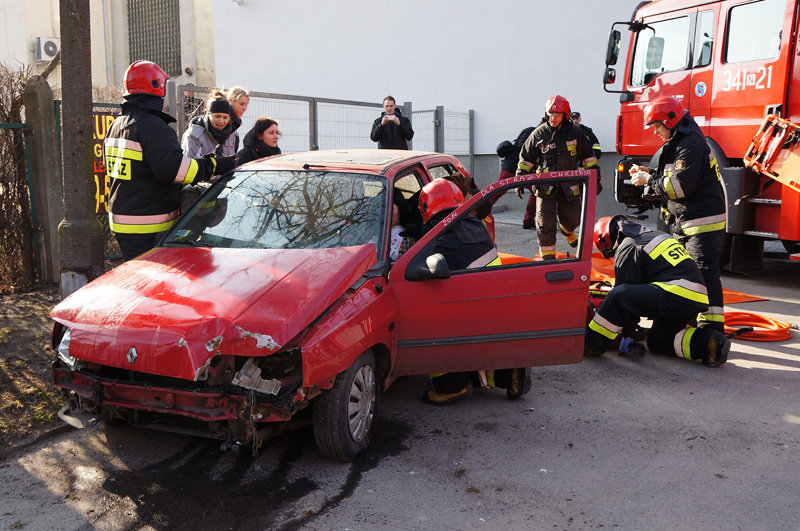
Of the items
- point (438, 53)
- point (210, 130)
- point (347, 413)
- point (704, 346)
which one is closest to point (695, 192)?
point (704, 346)

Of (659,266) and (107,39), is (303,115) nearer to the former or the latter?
(659,266)

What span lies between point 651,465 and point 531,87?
459 inches

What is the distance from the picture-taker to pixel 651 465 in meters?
3.73

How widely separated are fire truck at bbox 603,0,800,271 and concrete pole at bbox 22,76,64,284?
19.8ft

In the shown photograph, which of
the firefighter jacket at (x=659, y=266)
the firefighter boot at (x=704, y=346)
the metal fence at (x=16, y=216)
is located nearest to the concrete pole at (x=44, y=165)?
the metal fence at (x=16, y=216)

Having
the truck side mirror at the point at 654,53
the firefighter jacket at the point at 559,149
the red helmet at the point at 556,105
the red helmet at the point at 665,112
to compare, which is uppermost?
the truck side mirror at the point at 654,53

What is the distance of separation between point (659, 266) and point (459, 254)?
1792 millimetres

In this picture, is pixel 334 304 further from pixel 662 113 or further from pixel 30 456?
pixel 662 113

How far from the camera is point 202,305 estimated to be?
→ 11.0 ft

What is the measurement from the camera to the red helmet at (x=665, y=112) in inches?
223

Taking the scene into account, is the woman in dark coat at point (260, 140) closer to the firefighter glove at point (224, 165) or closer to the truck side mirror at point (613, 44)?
the firefighter glove at point (224, 165)

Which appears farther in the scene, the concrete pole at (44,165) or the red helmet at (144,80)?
the concrete pole at (44,165)

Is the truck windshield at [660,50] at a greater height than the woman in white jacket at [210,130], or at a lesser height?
greater

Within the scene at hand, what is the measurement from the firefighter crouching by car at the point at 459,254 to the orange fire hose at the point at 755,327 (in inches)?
96.5
